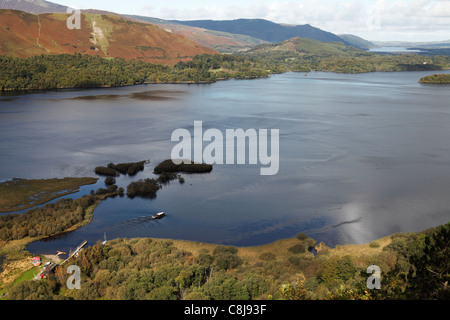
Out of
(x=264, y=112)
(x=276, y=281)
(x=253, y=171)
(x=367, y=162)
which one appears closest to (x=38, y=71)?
(x=264, y=112)

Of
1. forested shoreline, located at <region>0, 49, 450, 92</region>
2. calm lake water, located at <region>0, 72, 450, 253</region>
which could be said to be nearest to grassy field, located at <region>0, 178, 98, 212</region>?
calm lake water, located at <region>0, 72, 450, 253</region>

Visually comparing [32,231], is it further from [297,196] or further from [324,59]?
[324,59]

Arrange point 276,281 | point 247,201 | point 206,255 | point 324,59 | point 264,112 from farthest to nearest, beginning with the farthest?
1. point 324,59
2. point 264,112
3. point 247,201
4. point 206,255
5. point 276,281

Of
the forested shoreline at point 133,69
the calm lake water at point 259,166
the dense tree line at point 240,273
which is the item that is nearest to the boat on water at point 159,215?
the calm lake water at point 259,166

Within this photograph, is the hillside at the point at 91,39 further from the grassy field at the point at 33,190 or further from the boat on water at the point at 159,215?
the boat on water at the point at 159,215

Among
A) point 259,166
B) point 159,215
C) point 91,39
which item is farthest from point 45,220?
point 91,39
